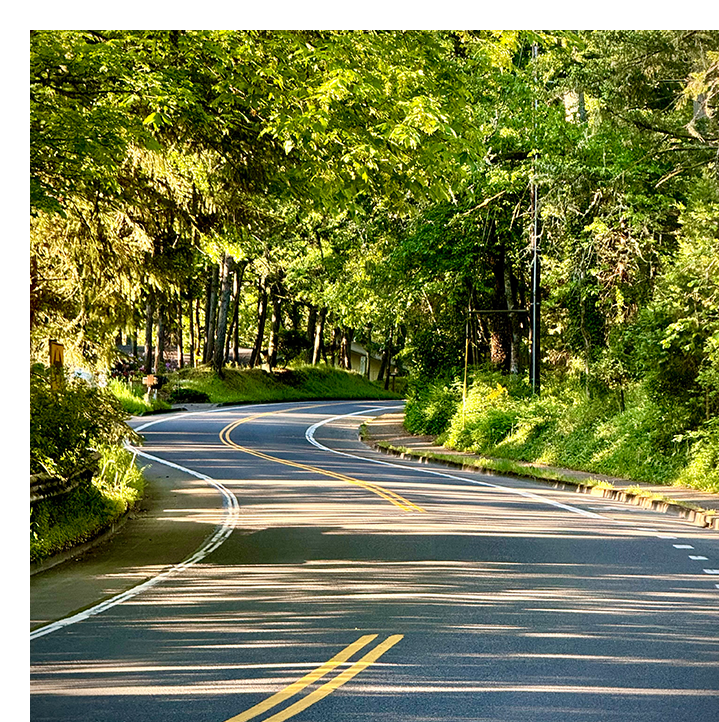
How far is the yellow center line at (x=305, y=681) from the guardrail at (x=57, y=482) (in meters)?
6.19

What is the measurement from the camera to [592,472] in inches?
1023

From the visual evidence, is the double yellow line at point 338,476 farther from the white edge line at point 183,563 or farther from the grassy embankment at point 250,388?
the grassy embankment at point 250,388

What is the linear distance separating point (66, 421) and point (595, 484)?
11.6m

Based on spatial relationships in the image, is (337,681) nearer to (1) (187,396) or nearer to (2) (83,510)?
(2) (83,510)

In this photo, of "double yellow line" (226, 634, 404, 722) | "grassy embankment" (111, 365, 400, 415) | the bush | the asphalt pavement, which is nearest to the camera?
"double yellow line" (226, 634, 404, 722)

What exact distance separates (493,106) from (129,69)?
17.3m

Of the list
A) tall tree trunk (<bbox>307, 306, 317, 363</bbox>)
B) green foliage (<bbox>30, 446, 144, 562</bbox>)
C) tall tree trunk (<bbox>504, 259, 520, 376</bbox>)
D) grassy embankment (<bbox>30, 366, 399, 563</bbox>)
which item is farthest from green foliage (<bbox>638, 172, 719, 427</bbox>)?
tall tree trunk (<bbox>307, 306, 317, 363</bbox>)

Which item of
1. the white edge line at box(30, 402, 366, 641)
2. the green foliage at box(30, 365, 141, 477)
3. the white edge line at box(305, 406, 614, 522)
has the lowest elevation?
the white edge line at box(305, 406, 614, 522)

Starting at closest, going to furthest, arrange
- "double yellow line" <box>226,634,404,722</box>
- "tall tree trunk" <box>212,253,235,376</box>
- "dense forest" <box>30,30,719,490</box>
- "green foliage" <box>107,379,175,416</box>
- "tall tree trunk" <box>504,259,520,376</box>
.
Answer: "double yellow line" <box>226,634,404,722</box> → "dense forest" <box>30,30,719,490</box> → "tall tree trunk" <box>504,259,520,376</box> → "green foliage" <box>107,379,175,416</box> → "tall tree trunk" <box>212,253,235,376</box>

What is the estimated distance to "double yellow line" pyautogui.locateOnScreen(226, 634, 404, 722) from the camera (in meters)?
6.88

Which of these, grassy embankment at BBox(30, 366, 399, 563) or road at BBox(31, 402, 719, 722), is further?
grassy embankment at BBox(30, 366, 399, 563)

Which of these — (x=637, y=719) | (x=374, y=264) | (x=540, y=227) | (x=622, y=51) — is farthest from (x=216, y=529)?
(x=374, y=264)

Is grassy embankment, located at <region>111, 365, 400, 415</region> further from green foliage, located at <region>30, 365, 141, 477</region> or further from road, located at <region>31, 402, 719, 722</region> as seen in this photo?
road, located at <region>31, 402, 719, 722</region>

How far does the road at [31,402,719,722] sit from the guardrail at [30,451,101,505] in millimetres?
1742
